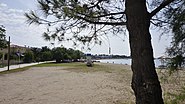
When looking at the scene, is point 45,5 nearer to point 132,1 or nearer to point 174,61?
point 132,1

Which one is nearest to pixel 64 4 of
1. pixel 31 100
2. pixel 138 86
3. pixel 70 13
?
pixel 70 13

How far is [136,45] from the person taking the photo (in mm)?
1970

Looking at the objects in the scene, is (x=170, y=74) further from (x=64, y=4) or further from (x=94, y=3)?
(x=64, y=4)

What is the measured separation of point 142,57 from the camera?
6.33 ft

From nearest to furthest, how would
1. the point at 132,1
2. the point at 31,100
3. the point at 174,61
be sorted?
the point at 132,1, the point at 174,61, the point at 31,100

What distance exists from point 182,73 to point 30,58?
42055mm

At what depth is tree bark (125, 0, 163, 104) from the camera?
189 cm

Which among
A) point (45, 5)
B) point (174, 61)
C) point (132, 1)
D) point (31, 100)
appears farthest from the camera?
point (31, 100)

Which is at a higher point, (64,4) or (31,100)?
(64,4)

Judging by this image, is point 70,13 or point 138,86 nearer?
point 138,86

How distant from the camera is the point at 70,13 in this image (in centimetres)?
256

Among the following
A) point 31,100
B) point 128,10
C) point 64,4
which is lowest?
point 31,100

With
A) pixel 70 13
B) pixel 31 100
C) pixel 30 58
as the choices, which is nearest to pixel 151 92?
pixel 70 13

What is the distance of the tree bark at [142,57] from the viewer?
1.89m
